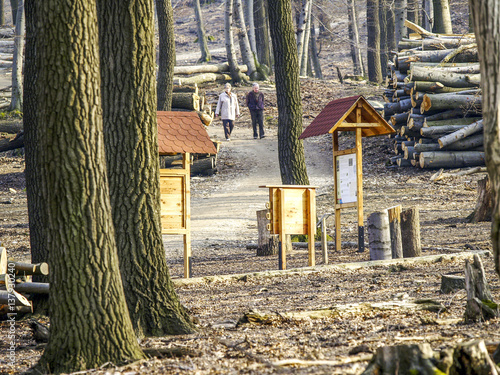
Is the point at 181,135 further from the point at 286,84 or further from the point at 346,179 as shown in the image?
the point at 286,84

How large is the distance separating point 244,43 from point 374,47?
6.40 m

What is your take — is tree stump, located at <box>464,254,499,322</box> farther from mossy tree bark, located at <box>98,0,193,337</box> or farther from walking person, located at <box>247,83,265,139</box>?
walking person, located at <box>247,83,265,139</box>

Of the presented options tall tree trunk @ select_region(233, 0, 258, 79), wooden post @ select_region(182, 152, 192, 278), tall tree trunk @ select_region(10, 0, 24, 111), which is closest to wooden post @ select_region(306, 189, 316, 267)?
wooden post @ select_region(182, 152, 192, 278)

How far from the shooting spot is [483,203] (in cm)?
1134

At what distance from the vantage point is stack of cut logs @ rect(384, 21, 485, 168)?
16.3 m

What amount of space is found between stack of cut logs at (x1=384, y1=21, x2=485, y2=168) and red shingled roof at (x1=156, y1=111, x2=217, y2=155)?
30.0 feet

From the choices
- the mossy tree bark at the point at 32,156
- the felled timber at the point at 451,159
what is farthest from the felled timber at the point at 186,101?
the mossy tree bark at the point at 32,156

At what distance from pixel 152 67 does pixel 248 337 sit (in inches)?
105

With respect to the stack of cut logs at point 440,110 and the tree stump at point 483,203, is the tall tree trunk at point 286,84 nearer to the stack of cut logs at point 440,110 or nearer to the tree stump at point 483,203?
the tree stump at point 483,203

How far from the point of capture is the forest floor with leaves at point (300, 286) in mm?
4387

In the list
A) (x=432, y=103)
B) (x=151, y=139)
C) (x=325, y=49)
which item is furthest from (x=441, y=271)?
(x=325, y=49)

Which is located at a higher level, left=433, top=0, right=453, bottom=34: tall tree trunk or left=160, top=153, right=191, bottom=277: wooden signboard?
left=433, top=0, right=453, bottom=34: tall tree trunk

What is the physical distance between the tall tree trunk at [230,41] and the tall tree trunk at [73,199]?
76.8ft

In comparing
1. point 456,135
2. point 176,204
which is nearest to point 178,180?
point 176,204
